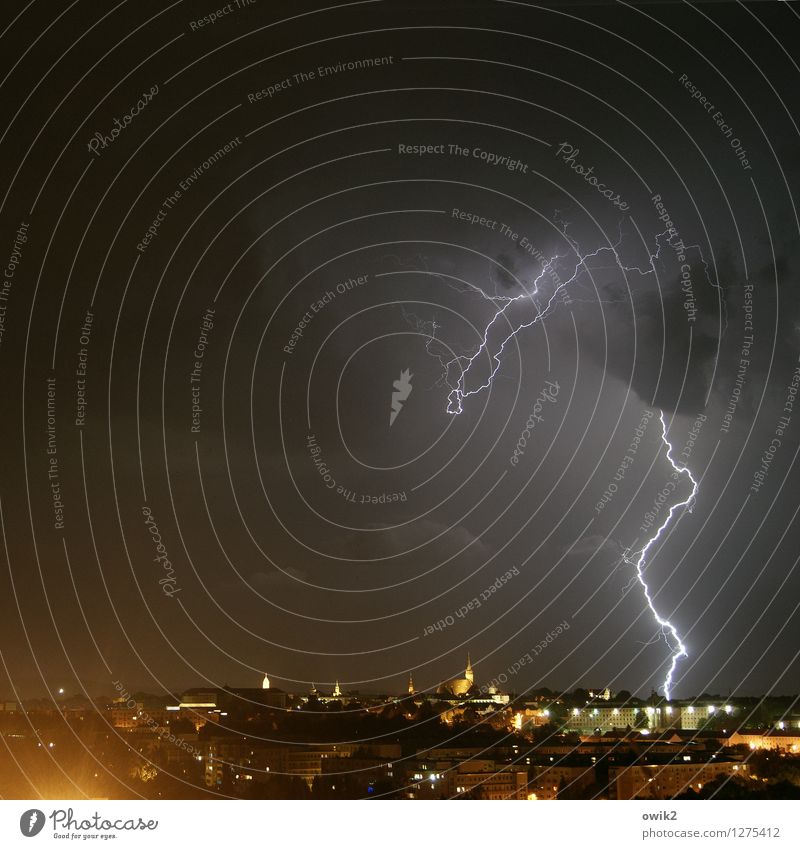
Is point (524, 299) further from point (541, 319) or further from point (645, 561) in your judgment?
point (645, 561)

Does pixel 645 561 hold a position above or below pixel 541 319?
below

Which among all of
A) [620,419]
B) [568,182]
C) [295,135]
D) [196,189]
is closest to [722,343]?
[620,419]

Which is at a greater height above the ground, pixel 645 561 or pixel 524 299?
pixel 524 299

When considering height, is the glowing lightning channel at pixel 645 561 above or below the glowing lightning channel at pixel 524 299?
below

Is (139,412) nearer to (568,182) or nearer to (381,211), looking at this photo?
(381,211)

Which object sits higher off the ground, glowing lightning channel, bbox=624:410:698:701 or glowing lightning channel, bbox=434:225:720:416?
glowing lightning channel, bbox=434:225:720:416

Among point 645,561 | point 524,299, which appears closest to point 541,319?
point 524,299
